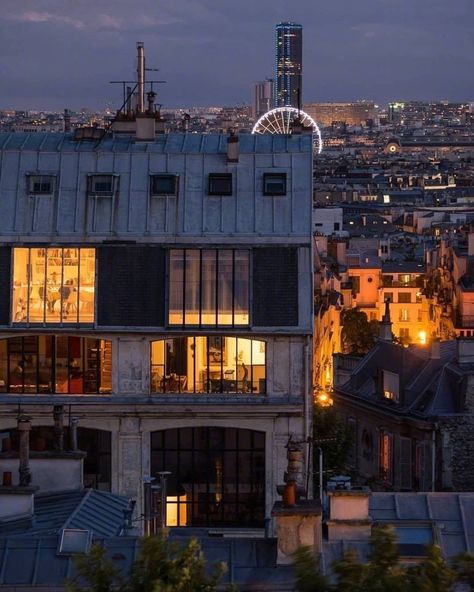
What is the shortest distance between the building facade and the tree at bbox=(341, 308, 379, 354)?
44.3 meters

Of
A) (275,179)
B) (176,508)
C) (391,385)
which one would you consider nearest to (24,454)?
(176,508)


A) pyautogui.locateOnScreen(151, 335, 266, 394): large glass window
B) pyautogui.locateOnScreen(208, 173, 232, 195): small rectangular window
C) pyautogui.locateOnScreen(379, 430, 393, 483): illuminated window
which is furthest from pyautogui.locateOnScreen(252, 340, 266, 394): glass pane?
pyautogui.locateOnScreen(379, 430, 393, 483): illuminated window

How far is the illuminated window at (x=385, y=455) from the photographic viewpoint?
116 ft

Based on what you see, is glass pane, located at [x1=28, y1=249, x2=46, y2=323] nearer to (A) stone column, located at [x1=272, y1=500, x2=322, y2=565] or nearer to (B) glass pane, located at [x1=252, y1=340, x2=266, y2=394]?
(B) glass pane, located at [x1=252, y1=340, x2=266, y2=394]

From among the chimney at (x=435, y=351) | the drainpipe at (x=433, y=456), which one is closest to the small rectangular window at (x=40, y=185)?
the drainpipe at (x=433, y=456)

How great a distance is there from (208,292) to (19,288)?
2.72 meters

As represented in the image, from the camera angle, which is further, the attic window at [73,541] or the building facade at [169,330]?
the building facade at [169,330]

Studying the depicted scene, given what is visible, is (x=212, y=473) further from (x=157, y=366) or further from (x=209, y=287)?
(x=209, y=287)

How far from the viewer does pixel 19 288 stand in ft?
91.8

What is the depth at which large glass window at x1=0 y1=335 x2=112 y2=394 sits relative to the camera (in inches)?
1096

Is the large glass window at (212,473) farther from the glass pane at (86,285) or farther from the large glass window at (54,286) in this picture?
the large glass window at (54,286)

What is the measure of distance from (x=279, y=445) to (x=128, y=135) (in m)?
Result: 5.86

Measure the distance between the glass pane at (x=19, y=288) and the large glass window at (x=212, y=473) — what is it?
2.63 metres

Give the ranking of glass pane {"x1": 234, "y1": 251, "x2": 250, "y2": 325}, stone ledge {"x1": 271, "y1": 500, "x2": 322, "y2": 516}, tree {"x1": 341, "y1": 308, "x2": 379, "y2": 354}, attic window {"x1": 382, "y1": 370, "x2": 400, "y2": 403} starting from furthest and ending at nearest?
tree {"x1": 341, "y1": 308, "x2": 379, "y2": 354} → attic window {"x1": 382, "y1": 370, "x2": 400, "y2": 403} → glass pane {"x1": 234, "y1": 251, "x2": 250, "y2": 325} → stone ledge {"x1": 271, "y1": 500, "x2": 322, "y2": 516}
